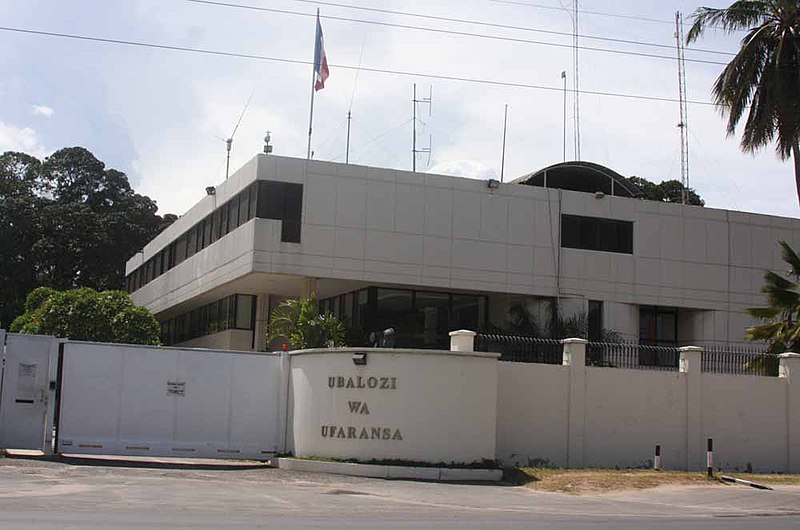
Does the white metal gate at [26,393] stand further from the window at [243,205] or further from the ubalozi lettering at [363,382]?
the window at [243,205]

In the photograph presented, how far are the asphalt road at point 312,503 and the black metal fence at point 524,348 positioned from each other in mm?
4296

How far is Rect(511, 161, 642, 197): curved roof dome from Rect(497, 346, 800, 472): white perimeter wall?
12676 millimetres

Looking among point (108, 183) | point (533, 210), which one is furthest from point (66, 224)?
point (533, 210)

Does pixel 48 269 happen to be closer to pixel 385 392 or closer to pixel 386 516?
pixel 385 392

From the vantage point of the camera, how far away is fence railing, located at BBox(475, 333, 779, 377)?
22422mm

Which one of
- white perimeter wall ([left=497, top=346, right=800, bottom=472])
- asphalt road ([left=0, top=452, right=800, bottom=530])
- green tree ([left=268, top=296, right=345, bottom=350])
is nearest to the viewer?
asphalt road ([left=0, top=452, right=800, bottom=530])

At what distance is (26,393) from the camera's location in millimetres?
19781

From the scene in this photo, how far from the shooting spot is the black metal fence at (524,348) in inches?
877

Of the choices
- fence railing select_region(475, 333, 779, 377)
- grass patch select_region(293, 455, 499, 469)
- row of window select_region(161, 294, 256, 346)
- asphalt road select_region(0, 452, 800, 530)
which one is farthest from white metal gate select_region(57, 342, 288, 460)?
row of window select_region(161, 294, 256, 346)

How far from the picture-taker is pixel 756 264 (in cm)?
3603

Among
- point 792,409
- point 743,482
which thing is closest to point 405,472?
point 743,482

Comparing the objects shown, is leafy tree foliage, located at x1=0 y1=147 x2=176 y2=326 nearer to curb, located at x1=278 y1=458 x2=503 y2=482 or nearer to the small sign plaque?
the small sign plaque

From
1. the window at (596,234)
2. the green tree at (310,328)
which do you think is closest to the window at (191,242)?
the green tree at (310,328)

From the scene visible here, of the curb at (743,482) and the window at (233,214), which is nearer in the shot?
the curb at (743,482)
